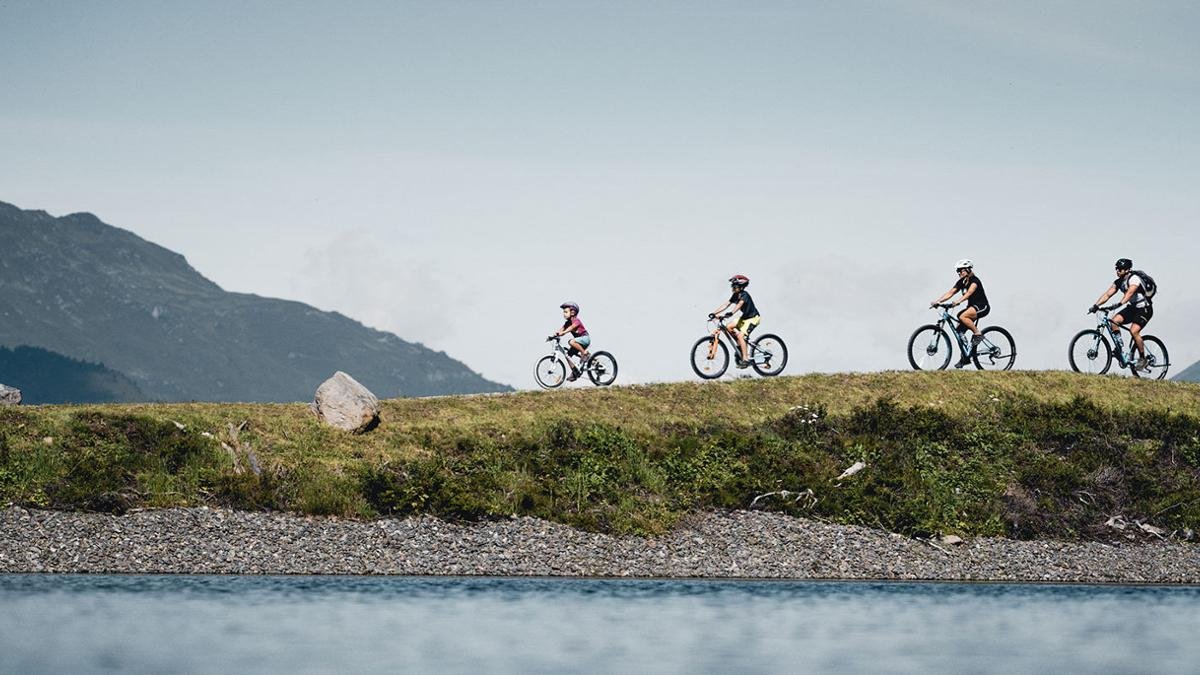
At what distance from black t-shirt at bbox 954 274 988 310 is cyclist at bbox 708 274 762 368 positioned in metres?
6.71

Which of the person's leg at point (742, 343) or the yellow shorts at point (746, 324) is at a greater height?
the yellow shorts at point (746, 324)

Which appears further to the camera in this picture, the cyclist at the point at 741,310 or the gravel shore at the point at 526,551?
the cyclist at the point at 741,310

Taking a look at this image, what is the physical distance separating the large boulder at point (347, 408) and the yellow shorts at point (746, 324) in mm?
12176

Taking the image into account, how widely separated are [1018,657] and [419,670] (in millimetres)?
9714

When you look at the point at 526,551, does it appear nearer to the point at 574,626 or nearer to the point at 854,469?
the point at 574,626

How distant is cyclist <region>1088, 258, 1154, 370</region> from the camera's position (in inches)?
1679

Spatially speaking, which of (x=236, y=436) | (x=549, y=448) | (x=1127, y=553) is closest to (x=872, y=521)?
(x=1127, y=553)

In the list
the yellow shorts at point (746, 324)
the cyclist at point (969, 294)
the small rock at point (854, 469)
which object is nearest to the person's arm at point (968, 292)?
the cyclist at point (969, 294)

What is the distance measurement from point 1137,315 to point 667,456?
17421 millimetres

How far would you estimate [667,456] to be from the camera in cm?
3912

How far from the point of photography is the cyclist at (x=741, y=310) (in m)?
41.8

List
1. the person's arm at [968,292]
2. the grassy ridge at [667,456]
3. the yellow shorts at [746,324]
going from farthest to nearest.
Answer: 1. the yellow shorts at [746,324]
2. the person's arm at [968,292]
3. the grassy ridge at [667,456]

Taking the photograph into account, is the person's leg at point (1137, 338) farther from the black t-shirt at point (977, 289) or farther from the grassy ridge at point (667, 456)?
the black t-shirt at point (977, 289)

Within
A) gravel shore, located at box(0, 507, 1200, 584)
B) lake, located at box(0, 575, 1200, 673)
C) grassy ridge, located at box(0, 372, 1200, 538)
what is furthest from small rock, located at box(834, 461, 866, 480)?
lake, located at box(0, 575, 1200, 673)
